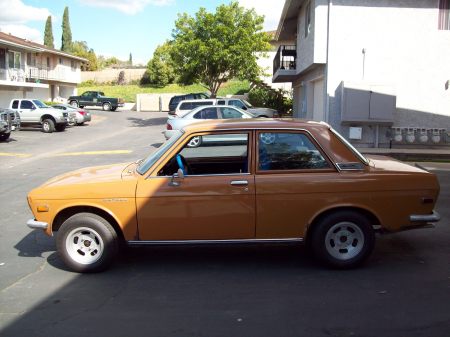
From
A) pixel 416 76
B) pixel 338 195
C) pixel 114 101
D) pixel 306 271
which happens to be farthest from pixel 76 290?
pixel 114 101

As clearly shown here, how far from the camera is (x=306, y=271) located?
5473mm

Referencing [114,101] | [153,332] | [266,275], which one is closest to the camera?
[153,332]

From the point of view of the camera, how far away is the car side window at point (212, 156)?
550 cm

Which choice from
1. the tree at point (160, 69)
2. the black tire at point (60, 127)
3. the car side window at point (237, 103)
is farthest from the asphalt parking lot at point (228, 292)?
the tree at point (160, 69)

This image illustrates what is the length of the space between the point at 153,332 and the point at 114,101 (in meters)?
47.2

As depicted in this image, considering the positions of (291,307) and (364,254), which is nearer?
(291,307)

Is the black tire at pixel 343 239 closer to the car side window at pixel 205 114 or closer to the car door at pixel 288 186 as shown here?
the car door at pixel 288 186

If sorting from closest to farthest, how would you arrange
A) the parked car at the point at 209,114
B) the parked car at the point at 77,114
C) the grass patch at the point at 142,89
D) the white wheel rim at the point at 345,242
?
the white wheel rim at the point at 345,242, the parked car at the point at 209,114, the parked car at the point at 77,114, the grass patch at the point at 142,89

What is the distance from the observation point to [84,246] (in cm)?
546

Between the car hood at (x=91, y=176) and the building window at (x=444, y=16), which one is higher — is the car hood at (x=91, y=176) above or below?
below

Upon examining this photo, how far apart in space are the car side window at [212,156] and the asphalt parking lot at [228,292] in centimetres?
106

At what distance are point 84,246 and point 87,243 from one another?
0.04 metres

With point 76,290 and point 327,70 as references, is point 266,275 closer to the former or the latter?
point 76,290

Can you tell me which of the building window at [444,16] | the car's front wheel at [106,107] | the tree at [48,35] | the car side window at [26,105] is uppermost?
the tree at [48,35]
